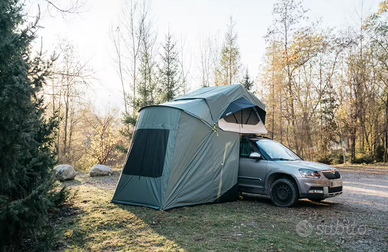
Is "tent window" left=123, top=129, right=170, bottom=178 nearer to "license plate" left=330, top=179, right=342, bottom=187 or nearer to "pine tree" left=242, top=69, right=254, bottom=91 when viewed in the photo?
"license plate" left=330, top=179, right=342, bottom=187

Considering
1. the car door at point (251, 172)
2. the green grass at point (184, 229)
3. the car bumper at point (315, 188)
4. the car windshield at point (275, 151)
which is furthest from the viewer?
the car windshield at point (275, 151)

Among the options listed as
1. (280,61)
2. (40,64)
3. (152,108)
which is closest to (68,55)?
(280,61)

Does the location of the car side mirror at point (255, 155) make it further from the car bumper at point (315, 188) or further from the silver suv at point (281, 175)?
the car bumper at point (315, 188)

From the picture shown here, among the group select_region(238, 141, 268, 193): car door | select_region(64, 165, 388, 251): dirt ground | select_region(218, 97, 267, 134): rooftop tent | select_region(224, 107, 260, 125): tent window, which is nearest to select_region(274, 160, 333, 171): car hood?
select_region(238, 141, 268, 193): car door

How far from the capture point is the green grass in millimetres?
4526

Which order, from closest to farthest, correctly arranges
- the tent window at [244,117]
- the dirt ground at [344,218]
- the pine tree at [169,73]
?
the dirt ground at [344,218] → the tent window at [244,117] → the pine tree at [169,73]

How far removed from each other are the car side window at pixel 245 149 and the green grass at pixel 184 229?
1484 mm

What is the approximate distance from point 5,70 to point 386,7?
987 inches

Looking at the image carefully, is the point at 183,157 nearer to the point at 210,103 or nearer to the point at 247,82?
the point at 210,103

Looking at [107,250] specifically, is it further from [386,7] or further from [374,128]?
[374,128]

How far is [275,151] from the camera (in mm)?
8047

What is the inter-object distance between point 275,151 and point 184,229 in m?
3.78

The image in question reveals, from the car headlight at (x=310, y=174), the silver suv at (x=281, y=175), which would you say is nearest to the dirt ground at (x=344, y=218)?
the silver suv at (x=281, y=175)

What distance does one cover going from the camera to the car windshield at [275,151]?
7.85 metres
